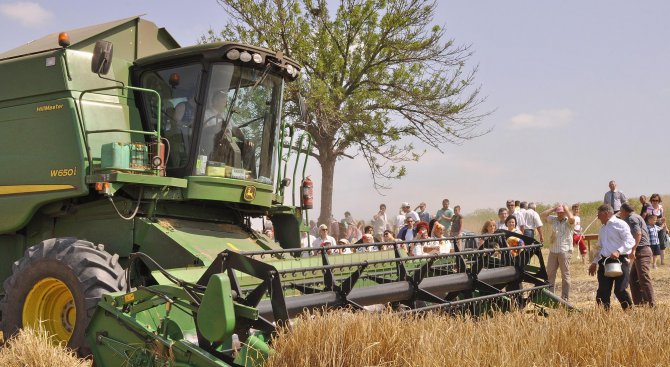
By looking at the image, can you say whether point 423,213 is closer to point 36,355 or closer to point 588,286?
point 588,286

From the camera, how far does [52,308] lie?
20.4ft

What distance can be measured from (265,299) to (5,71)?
427 cm

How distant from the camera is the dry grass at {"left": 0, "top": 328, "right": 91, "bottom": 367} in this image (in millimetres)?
5234

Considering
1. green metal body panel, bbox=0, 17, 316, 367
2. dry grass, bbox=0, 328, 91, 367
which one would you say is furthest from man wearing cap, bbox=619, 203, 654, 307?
dry grass, bbox=0, 328, 91, 367

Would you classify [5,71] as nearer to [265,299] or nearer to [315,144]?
[265,299]

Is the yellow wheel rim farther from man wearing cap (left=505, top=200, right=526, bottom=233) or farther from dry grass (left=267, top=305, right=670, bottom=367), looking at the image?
man wearing cap (left=505, top=200, right=526, bottom=233)

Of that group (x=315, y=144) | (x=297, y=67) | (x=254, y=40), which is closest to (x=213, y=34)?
(x=254, y=40)

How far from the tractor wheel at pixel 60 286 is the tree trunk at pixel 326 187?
460 inches

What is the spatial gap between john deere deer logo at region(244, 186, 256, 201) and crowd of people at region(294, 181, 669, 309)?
1.41m

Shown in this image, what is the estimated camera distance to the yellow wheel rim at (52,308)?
607 cm

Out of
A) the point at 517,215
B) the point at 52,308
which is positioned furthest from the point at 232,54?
the point at 517,215

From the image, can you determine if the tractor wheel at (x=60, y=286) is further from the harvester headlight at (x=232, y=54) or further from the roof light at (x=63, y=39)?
the harvester headlight at (x=232, y=54)

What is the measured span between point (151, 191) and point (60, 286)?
4.12ft

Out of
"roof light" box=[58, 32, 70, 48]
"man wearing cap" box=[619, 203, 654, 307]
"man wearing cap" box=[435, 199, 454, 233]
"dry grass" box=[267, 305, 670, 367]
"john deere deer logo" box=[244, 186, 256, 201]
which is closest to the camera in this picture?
"dry grass" box=[267, 305, 670, 367]
